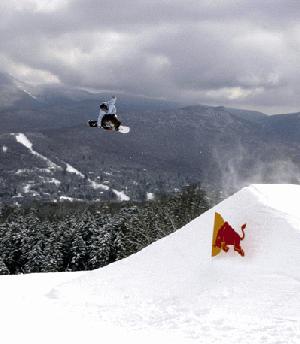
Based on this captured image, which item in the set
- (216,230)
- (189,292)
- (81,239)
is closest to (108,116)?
(216,230)

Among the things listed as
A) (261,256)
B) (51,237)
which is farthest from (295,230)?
(51,237)

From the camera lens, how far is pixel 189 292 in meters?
18.2

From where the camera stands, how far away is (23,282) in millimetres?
23297

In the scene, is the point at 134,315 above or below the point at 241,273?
below

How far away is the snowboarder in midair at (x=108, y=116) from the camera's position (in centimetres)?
2067

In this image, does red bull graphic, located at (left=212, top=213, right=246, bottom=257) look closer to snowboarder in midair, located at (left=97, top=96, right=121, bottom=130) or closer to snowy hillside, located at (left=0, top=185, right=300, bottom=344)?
snowy hillside, located at (left=0, top=185, right=300, bottom=344)

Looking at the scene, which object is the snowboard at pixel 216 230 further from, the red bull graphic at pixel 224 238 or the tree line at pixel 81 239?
the tree line at pixel 81 239

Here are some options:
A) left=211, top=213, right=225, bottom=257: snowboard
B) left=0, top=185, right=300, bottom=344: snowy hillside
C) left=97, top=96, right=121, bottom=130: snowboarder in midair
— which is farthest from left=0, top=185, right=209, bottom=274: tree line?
left=97, top=96, right=121, bottom=130: snowboarder in midair

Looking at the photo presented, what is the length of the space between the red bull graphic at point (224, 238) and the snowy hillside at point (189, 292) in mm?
276

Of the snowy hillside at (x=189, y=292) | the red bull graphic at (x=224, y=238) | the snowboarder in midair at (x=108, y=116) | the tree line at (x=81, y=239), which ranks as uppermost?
the snowboarder in midair at (x=108, y=116)

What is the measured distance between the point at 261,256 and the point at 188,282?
10.2 feet

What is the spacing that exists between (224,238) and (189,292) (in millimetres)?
3051

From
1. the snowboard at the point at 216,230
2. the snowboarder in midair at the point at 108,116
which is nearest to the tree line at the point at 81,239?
the snowboard at the point at 216,230

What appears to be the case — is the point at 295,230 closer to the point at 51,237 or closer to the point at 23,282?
the point at 23,282
